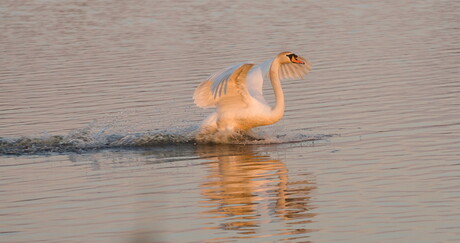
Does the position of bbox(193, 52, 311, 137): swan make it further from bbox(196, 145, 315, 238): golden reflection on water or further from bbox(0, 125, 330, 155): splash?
bbox(196, 145, 315, 238): golden reflection on water

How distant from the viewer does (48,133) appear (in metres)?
13.4

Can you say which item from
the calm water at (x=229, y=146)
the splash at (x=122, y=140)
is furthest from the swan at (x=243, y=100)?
the calm water at (x=229, y=146)

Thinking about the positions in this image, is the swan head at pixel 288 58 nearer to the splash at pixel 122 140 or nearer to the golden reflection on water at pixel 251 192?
the splash at pixel 122 140

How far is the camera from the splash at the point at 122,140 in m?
12.5

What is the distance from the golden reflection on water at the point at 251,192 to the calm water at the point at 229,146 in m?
0.02

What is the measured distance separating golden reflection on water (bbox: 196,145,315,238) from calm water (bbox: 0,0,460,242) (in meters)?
0.02

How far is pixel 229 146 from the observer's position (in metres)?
12.8

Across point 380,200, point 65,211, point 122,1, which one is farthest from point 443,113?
point 122,1

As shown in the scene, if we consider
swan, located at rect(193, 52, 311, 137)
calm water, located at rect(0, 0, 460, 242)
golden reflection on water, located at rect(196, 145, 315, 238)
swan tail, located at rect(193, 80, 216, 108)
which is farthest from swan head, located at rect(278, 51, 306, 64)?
golden reflection on water, located at rect(196, 145, 315, 238)

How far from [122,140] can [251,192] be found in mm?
3766

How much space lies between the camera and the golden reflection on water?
28.0 feet

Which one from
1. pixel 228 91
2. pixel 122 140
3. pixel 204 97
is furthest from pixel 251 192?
pixel 122 140

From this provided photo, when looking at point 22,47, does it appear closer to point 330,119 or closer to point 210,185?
point 330,119

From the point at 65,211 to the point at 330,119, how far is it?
210 inches
